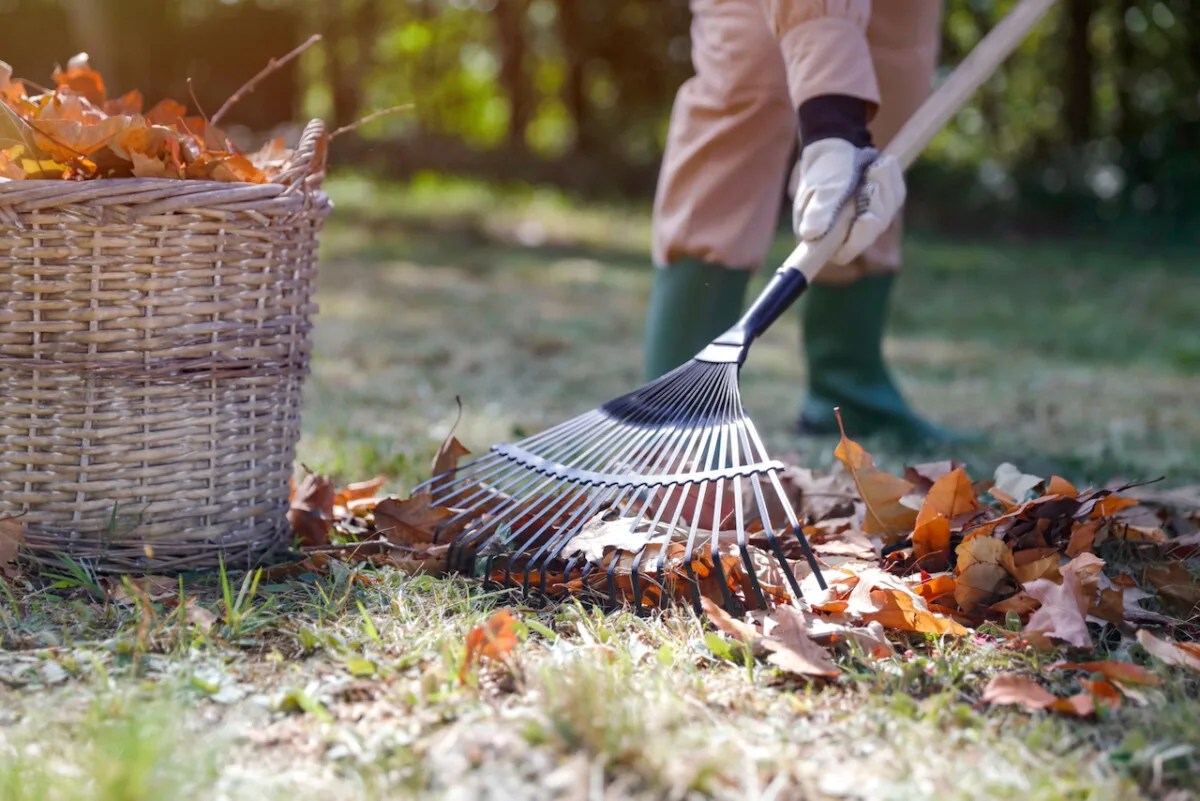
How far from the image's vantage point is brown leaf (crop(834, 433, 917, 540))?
1.71 meters

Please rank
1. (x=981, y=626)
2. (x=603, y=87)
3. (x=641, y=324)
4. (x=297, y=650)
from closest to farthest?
(x=297, y=650), (x=981, y=626), (x=641, y=324), (x=603, y=87)

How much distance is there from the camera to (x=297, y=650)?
1.37 m

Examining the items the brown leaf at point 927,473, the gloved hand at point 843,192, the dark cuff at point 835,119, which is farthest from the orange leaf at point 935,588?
the dark cuff at point 835,119

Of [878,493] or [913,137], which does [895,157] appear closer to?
[913,137]

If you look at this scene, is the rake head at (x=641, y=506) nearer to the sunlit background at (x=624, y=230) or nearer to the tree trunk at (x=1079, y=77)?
the sunlit background at (x=624, y=230)

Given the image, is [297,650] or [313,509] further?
[313,509]

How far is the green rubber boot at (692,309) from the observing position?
2383 millimetres

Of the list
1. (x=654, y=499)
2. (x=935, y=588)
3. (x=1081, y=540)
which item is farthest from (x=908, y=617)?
(x=654, y=499)

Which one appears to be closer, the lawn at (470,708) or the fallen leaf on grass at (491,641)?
the lawn at (470,708)

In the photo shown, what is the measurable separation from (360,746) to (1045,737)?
0.68 meters

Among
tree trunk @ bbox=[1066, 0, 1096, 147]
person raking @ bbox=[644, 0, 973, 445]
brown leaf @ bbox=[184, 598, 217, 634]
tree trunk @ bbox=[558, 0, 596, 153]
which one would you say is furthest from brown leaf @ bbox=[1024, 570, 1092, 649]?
tree trunk @ bbox=[558, 0, 596, 153]

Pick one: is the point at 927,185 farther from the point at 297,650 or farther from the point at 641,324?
the point at 297,650

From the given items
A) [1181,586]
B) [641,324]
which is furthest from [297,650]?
[641,324]

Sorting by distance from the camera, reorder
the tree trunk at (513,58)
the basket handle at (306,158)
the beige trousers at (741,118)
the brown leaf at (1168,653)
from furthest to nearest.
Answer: the tree trunk at (513,58) → the beige trousers at (741,118) → the basket handle at (306,158) → the brown leaf at (1168,653)
